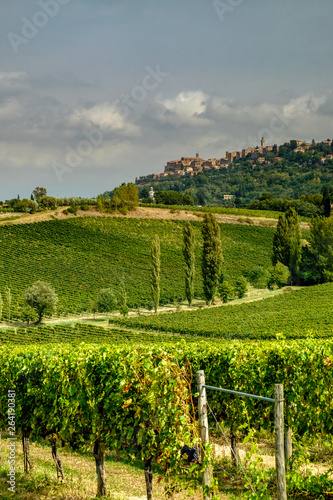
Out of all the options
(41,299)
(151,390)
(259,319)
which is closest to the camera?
(151,390)

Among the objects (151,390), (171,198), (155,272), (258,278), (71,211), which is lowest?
(258,278)

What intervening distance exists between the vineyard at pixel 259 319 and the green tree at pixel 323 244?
10052 millimetres

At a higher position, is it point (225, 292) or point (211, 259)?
point (211, 259)

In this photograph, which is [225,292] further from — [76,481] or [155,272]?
[76,481]

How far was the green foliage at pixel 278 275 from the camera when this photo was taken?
64.1m

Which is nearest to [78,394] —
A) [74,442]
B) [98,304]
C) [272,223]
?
[74,442]

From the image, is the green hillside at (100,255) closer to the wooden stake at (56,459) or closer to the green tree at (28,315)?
the green tree at (28,315)

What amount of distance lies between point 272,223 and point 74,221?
4326 cm

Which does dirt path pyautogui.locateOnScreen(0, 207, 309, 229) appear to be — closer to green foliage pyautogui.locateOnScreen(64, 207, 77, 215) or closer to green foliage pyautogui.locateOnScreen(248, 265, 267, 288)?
green foliage pyautogui.locateOnScreen(64, 207, 77, 215)

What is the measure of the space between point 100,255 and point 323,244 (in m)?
35.7

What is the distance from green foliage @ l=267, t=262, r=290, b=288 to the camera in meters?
64.1


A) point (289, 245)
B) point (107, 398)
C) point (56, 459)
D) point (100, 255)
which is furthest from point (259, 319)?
point (100, 255)

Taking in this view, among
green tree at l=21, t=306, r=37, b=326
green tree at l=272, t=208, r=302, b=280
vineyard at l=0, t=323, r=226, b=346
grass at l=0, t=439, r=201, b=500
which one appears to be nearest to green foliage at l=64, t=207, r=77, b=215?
green tree at l=272, t=208, r=302, b=280

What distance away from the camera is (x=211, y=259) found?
5728 centimetres
